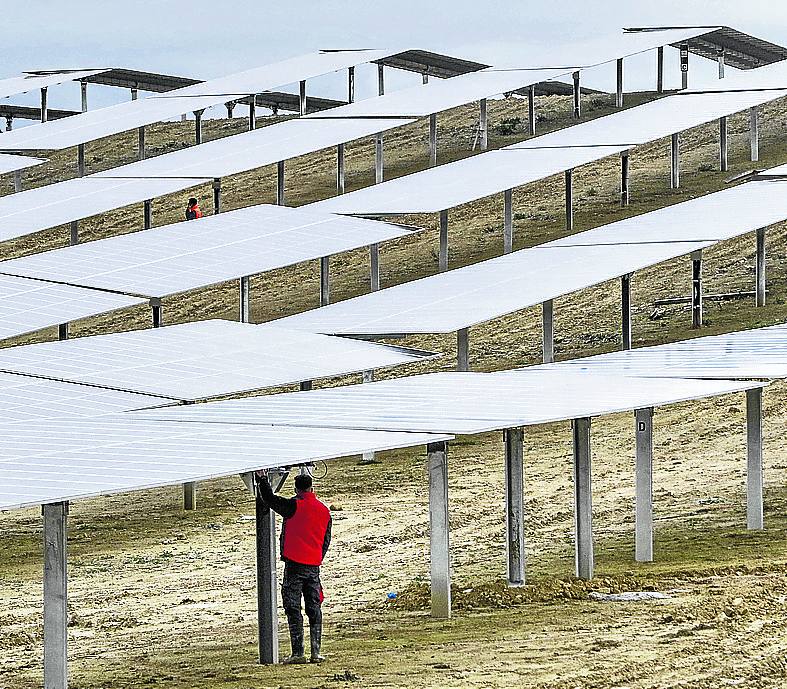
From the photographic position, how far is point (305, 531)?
45.3ft

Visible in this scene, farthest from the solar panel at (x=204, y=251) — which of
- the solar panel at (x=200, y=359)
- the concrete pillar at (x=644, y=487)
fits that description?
the concrete pillar at (x=644, y=487)

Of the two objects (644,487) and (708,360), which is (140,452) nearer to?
(644,487)

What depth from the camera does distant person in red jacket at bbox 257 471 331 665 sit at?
45.3ft

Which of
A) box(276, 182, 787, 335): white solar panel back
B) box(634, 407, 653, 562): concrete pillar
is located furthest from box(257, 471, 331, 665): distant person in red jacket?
box(276, 182, 787, 335): white solar panel back

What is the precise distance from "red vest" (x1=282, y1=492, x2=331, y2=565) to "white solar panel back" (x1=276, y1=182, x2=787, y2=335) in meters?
7.91

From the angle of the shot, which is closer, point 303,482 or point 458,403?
point 303,482

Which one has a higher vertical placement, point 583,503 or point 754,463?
point 583,503

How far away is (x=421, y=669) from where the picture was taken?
13.1m

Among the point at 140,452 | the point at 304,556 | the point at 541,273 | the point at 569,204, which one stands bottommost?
the point at 569,204

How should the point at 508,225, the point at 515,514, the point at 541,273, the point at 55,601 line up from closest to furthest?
the point at 55,601 < the point at 515,514 < the point at 541,273 < the point at 508,225

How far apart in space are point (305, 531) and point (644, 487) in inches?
224

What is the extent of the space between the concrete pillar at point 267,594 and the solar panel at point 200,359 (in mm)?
4002

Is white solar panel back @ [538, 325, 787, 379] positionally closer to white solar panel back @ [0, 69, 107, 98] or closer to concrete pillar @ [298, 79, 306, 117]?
concrete pillar @ [298, 79, 306, 117]

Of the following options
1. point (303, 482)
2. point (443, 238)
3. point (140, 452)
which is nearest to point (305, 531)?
point (303, 482)
